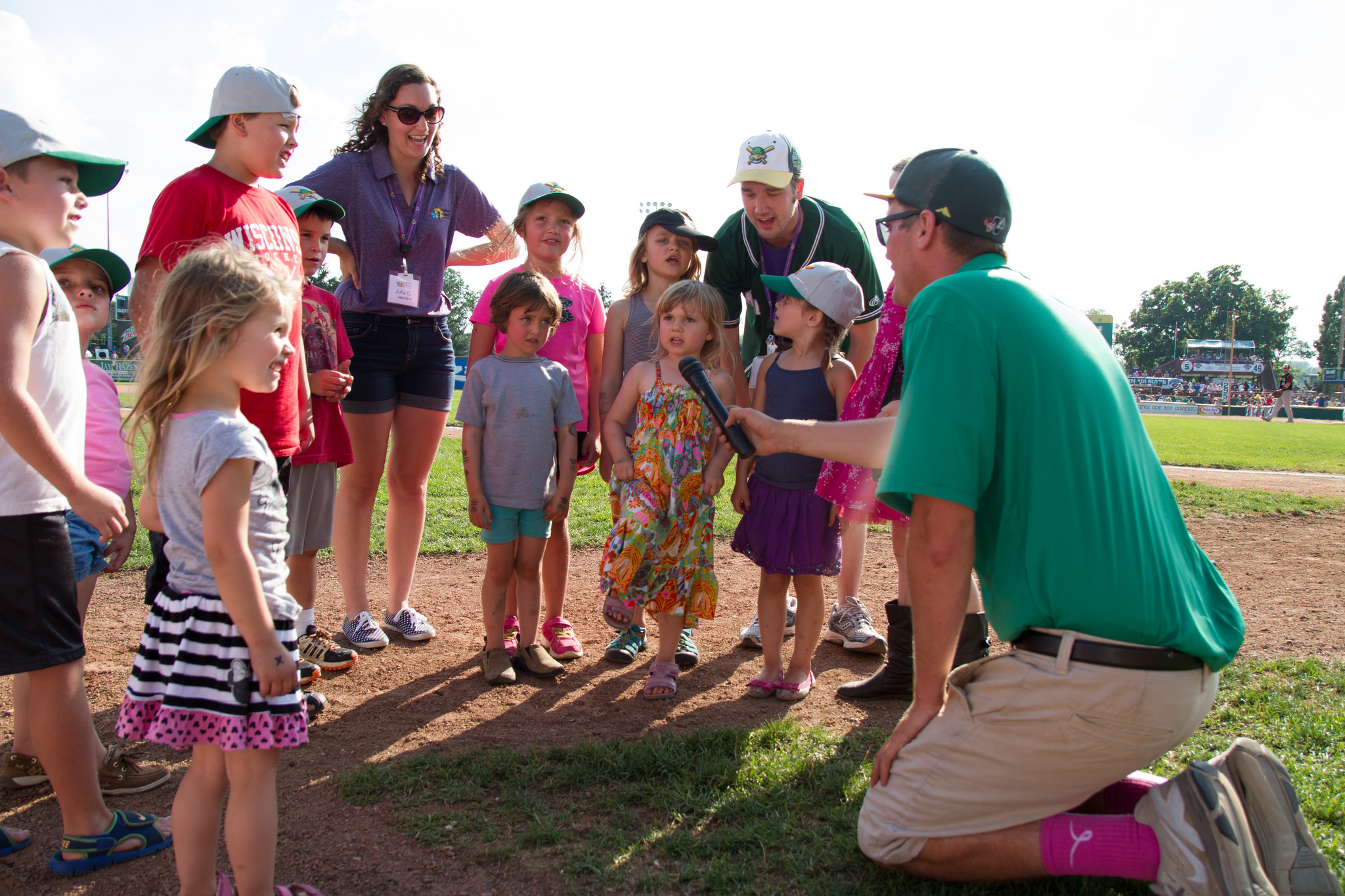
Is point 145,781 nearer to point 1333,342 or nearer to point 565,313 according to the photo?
point 565,313

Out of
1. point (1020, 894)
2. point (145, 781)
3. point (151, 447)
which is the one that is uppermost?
point (151, 447)

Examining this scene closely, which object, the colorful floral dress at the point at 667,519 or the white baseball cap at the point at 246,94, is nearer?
the white baseball cap at the point at 246,94

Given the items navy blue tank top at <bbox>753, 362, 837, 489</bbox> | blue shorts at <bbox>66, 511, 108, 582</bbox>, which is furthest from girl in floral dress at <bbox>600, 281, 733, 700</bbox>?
blue shorts at <bbox>66, 511, 108, 582</bbox>

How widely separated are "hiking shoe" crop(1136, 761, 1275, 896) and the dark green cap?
159cm

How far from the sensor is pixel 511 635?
452 centimetres

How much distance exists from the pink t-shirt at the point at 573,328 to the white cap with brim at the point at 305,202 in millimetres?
802

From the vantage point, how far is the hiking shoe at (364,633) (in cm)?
433

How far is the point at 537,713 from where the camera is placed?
3.63 metres

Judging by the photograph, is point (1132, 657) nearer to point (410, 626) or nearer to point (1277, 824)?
point (1277, 824)

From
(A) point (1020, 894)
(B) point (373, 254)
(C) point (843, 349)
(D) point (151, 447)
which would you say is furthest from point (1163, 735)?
(B) point (373, 254)

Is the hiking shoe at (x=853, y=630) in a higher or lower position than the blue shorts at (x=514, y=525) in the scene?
lower

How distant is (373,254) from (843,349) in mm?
2652

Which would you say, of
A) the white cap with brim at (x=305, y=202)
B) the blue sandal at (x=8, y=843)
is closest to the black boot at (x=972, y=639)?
the blue sandal at (x=8, y=843)

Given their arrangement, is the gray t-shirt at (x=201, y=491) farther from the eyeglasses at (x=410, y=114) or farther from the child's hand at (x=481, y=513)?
the eyeglasses at (x=410, y=114)
